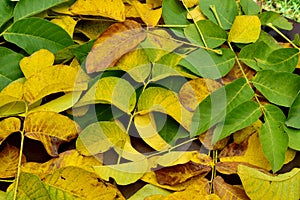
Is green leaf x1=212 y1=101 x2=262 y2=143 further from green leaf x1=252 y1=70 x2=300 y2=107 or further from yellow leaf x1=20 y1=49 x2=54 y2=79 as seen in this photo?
yellow leaf x1=20 y1=49 x2=54 y2=79

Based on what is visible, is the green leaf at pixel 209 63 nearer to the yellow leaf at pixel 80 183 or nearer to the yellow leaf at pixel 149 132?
the yellow leaf at pixel 149 132

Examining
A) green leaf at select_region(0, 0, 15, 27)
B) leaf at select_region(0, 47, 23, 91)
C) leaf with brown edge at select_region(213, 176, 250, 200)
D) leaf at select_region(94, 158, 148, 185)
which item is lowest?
leaf with brown edge at select_region(213, 176, 250, 200)

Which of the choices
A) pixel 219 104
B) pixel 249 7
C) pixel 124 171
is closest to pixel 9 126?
pixel 124 171

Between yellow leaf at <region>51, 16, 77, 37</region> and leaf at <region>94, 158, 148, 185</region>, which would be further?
yellow leaf at <region>51, 16, 77, 37</region>

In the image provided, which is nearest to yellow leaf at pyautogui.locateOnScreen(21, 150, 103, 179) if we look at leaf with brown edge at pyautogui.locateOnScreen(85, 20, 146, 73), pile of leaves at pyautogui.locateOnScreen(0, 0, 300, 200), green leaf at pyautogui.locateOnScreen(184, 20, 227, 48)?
pile of leaves at pyautogui.locateOnScreen(0, 0, 300, 200)

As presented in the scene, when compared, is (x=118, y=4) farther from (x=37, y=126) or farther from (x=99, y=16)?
(x=37, y=126)

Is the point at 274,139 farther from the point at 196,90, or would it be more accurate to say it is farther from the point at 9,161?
the point at 9,161

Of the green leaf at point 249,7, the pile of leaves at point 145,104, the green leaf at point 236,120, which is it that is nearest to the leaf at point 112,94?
the pile of leaves at point 145,104

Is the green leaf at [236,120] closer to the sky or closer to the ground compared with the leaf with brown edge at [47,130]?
closer to the ground
